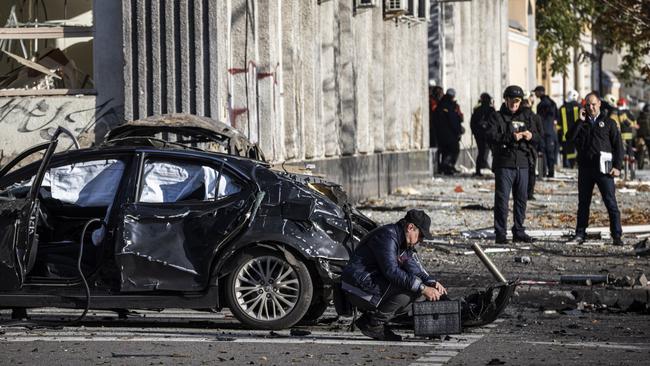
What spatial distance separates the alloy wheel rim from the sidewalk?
3009 mm

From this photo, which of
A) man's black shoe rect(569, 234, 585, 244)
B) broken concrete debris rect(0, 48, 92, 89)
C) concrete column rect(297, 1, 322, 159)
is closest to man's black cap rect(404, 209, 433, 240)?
man's black shoe rect(569, 234, 585, 244)

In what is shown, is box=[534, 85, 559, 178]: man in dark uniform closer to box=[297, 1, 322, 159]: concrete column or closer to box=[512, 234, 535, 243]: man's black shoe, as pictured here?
box=[297, 1, 322, 159]: concrete column

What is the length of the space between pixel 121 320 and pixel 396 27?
69.2 feet

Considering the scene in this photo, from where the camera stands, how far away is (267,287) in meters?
13.0

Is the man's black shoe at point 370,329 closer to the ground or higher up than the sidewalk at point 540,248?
closer to the ground

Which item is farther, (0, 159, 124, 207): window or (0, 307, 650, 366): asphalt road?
(0, 159, 124, 207): window

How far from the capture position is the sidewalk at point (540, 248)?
50.0 feet

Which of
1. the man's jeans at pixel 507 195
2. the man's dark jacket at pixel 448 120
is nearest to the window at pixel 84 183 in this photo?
the man's jeans at pixel 507 195

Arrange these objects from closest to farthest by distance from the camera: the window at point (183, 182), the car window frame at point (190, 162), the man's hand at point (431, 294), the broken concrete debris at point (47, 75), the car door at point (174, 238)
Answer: the man's hand at point (431, 294)
the car door at point (174, 238)
the car window frame at point (190, 162)
the window at point (183, 182)
the broken concrete debris at point (47, 75)

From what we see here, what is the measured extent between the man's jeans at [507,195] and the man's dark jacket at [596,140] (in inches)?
28.3

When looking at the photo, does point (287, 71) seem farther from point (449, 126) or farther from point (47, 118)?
point (449, 126)

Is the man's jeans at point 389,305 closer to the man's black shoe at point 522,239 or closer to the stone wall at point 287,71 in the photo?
the man's black shoe at point 522,239

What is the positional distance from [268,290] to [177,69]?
822 cm

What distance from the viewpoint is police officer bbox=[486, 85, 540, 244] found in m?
20.3
